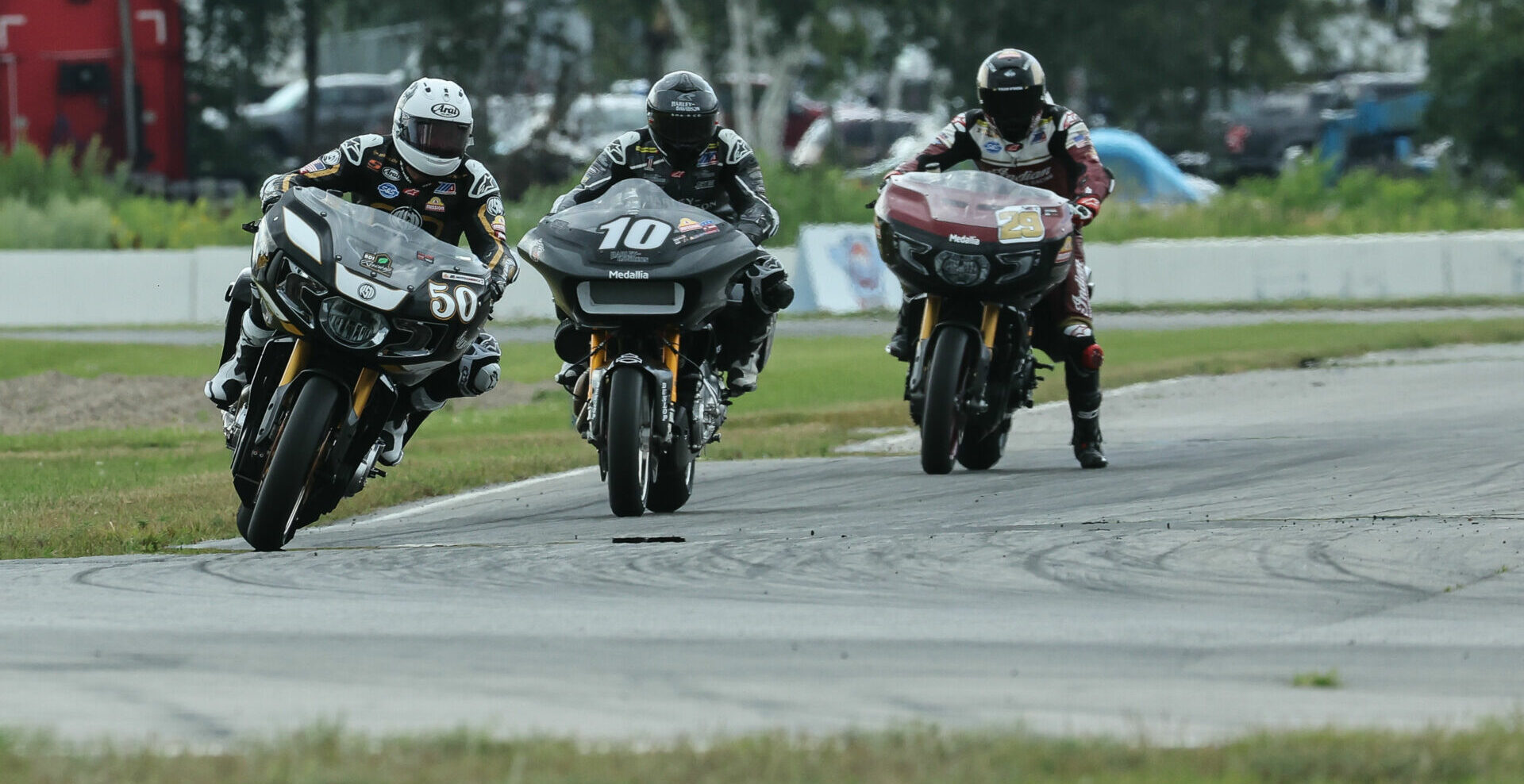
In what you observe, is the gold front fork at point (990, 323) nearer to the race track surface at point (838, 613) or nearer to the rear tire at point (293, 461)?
the race track surface at point (838, 613)

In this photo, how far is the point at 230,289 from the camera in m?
9.17

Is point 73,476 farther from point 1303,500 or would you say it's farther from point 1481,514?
point 1481,514

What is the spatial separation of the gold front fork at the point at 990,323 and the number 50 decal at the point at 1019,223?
352mm

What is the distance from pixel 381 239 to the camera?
8.45 meters

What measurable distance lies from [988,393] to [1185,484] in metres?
1.10

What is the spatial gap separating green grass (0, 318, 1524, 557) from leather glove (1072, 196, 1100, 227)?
2267 millimetres

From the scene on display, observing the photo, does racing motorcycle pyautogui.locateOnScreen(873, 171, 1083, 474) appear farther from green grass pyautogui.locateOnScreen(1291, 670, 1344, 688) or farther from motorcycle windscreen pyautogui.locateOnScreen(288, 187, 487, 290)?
green grass pyautogui.locateOnScreen(1291, 670, 1344, 688)

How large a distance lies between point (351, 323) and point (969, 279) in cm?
332

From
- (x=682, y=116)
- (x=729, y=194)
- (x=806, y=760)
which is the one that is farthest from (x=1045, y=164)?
(x=806, y=760)

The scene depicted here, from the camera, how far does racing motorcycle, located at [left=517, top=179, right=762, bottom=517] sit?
358 inches

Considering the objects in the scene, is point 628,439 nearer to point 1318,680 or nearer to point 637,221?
point 637,221

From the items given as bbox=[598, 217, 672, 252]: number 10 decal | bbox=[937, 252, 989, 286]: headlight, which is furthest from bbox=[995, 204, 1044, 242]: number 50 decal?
bbox=[598, 217, 672, 252]: number 10 decal

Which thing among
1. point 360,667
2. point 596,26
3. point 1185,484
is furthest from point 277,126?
point 360,667

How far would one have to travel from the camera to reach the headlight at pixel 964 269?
10.7 metres
